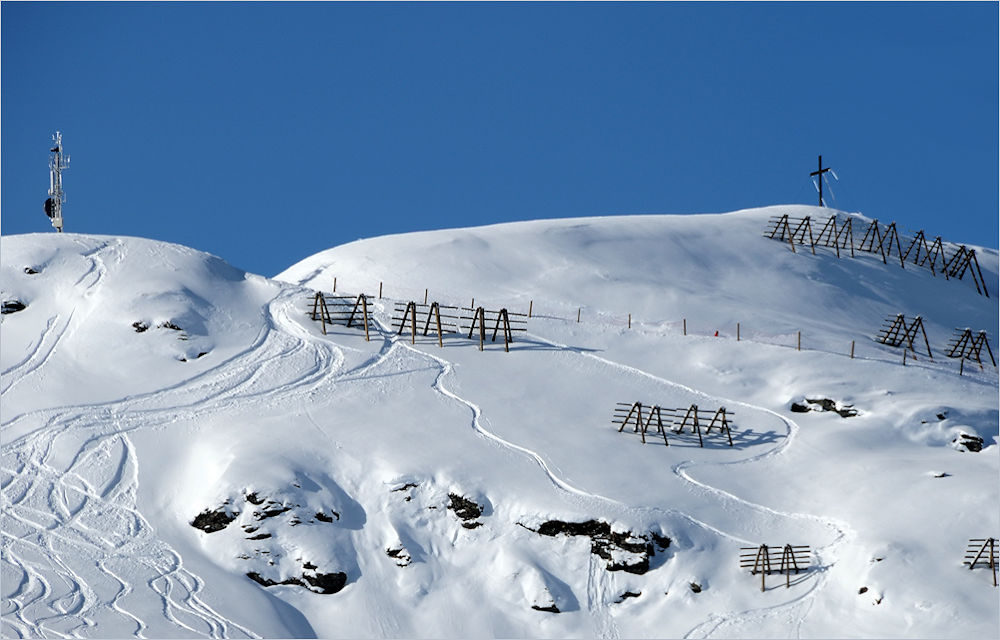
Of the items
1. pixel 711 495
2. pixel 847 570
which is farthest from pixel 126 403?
pixel 847 570

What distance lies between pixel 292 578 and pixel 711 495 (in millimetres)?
15005

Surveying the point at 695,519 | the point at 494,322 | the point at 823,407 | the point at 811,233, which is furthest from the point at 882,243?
the point at 695,519

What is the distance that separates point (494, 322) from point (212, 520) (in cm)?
1869

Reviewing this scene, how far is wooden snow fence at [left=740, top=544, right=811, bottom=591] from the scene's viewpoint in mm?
53719

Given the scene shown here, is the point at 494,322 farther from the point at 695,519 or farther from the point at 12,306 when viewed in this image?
the point at 12,306

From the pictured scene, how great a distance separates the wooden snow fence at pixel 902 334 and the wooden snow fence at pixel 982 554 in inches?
755

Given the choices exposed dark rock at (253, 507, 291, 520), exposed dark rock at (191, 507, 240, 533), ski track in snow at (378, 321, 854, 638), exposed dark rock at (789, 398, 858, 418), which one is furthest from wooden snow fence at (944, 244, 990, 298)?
exposed dark rock at (191, 507, 240, 533)

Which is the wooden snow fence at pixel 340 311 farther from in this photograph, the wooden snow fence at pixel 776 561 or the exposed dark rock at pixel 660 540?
the wooden snow fence at pixel 776 561

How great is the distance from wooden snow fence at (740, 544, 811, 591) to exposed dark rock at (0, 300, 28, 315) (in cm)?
3390

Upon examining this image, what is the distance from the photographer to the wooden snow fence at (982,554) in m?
52.0

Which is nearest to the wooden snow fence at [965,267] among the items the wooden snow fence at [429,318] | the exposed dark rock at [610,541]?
the wooden snow fence at [429,318]

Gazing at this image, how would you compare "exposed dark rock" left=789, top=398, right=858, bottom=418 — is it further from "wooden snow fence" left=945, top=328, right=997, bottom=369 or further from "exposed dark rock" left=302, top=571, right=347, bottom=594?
"exposed dark rock" left=302, top=571, right=347, bottom=594

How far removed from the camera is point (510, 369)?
6688 centimetres

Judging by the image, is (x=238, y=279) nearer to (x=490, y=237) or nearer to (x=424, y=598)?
(x=490, y=237)
